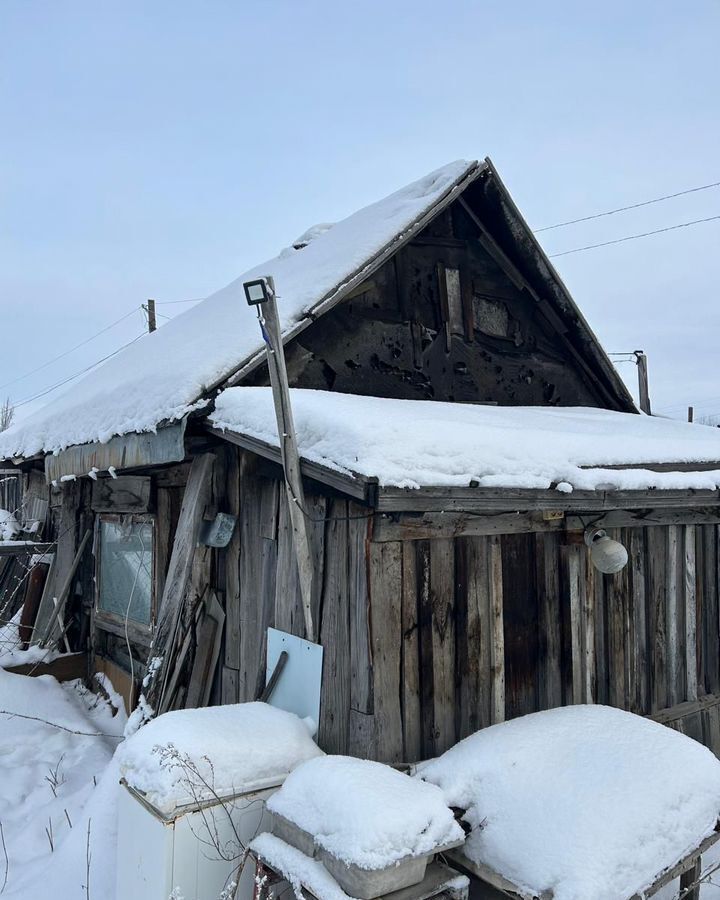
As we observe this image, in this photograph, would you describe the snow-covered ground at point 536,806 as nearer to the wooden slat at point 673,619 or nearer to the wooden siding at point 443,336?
the wooden slat at point 673,619

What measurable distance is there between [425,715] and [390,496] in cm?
142

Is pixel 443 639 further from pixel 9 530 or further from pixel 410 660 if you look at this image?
pixel 9 530

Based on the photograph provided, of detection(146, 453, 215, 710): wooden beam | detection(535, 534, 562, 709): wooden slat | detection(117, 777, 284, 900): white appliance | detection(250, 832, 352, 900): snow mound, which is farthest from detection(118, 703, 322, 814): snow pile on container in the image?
detection(535, 534, 562, 709): wooden slat

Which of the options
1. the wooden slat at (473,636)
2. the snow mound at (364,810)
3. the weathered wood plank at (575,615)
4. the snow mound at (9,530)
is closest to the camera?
the snow mound at (364,810)

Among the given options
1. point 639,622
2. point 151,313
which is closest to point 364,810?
point 639,622

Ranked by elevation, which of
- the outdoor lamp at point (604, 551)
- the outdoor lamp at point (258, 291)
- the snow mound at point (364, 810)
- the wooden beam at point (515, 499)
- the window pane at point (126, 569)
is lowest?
the snow mound at point (364, 810)

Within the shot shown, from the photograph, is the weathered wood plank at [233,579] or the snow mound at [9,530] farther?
the snow mound at [9,530]

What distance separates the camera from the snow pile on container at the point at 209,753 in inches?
116

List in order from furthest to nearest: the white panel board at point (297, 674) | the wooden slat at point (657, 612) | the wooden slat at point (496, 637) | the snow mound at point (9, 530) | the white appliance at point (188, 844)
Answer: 1. the snow mound at point (9, 530)
2. the wooden slat at point (657, 612)
3. the wooden slat at point (496, 637)
4. the white panel board at point (297, 674)
5. the white appliance at point (188, 844)

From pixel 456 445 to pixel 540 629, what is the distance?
157cm

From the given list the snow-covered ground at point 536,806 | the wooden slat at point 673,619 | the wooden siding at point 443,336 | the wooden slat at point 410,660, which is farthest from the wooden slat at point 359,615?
the wooden slat at point 673,619

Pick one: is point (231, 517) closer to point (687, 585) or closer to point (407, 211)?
point (407, 211)

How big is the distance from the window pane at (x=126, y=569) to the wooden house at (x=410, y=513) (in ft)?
0.10

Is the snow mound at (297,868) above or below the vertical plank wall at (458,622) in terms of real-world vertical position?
below
